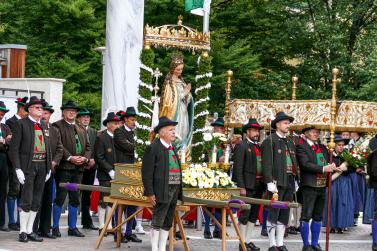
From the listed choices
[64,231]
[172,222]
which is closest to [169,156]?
[172,222]

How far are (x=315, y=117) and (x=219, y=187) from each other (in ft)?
11.5

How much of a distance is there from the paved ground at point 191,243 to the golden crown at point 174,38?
→ 3106mm

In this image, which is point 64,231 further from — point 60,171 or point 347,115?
point 347,115

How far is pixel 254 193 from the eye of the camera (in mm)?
15180

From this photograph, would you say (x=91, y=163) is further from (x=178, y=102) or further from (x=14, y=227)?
(x=178, y=102)

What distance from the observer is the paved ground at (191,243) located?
46.2 feet

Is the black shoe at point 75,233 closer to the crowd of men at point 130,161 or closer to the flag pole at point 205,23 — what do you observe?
the crowd of men at point 130,161

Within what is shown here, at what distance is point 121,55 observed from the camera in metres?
19.7

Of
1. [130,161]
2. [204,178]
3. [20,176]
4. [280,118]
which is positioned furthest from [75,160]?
[280,118]

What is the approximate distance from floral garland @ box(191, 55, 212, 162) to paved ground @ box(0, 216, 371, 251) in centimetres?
145

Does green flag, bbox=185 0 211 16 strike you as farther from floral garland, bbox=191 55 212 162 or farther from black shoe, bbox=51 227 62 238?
black shoe, bbox=51 227 62 238

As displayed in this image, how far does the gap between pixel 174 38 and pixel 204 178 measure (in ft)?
10.3

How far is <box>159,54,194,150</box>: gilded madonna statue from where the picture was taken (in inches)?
609

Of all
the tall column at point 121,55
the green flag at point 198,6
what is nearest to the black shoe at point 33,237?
the tall column at point 121,55
